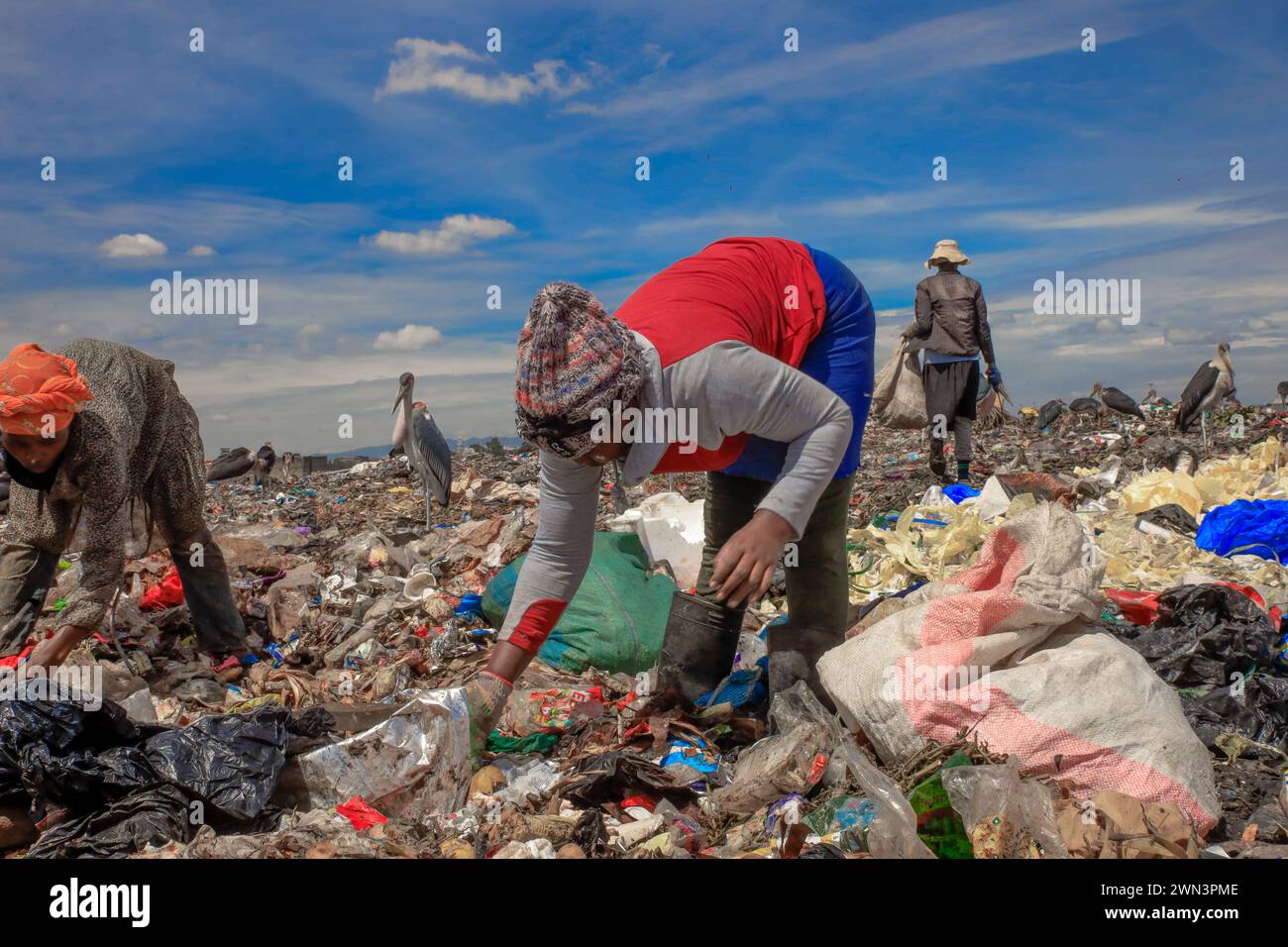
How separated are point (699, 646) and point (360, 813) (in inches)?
47.2

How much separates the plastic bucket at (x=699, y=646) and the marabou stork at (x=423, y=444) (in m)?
5.85

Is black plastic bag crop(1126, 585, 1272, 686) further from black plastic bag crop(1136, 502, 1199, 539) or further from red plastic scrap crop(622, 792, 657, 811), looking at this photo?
black plastic bag crop(1136, 502, 1199, 539)

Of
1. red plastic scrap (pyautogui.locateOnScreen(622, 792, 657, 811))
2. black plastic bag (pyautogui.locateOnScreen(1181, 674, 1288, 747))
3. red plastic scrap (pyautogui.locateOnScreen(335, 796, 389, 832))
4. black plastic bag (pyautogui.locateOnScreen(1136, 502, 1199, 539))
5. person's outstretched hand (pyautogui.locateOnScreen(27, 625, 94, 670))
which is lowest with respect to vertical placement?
red plastic scrap (pyautogui.locateOnScreen(622, 792, 657, 811))

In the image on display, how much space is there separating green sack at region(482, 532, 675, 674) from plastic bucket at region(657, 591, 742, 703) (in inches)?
21.6

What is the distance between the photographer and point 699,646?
10.2 feet

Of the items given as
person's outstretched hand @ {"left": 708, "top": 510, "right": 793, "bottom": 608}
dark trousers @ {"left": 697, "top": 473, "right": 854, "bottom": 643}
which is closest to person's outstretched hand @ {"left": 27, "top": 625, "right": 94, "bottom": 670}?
dark trousers @ {"left": 697, "top": 473, "right": 854, "bottom": 643}

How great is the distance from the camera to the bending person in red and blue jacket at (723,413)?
2.10 meters

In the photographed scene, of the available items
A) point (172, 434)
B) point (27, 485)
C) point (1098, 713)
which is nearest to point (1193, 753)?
point (1098, 713)

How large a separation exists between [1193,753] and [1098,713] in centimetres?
25

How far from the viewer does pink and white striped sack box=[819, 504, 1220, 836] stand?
2246 mm

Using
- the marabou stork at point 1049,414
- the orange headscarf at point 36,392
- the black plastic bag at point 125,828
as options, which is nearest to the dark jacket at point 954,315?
the orange headscarf at point 36,392

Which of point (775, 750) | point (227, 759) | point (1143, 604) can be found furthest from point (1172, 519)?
point (227, 759)

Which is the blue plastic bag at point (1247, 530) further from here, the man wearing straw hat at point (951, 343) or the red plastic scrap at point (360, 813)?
the red plastic scrap at point (360, 813)

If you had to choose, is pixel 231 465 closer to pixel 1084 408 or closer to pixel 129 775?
pixel 129 775
